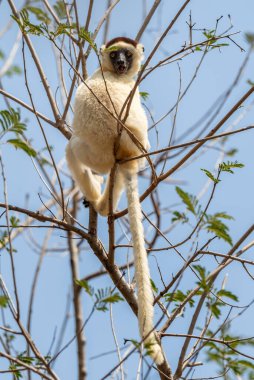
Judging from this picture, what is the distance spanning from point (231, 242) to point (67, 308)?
1.93 metres

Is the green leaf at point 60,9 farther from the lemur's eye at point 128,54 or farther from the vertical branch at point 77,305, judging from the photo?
the vertical branch at point 77,305

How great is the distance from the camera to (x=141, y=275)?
4562mm

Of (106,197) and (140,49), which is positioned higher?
(140,49)

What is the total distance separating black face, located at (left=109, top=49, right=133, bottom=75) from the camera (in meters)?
6.34

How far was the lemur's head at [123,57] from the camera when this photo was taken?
638cm

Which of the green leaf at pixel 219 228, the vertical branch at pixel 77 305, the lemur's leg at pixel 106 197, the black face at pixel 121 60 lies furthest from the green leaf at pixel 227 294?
the black face at pixel 121 60

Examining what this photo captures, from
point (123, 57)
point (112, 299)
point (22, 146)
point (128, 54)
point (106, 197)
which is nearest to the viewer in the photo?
point (112, 299)

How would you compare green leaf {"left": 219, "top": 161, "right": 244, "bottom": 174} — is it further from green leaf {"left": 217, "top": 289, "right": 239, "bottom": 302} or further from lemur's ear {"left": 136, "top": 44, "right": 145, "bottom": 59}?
lemur's ear {"left": 136, "top": 44, "right": 145, "bottom": 59}

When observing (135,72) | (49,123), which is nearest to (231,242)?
(49,123)

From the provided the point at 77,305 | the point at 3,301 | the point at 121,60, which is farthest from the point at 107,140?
the point at 77,305

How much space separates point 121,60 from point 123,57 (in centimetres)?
10

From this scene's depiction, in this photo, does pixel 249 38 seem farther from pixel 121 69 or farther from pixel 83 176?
pixel 83 176

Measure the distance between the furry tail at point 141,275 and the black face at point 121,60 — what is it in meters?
1.27

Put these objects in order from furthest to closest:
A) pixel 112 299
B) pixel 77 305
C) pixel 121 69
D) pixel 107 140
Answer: pixel 77 305
pixel 121 69
pixel 107 140
pixel 112 299
